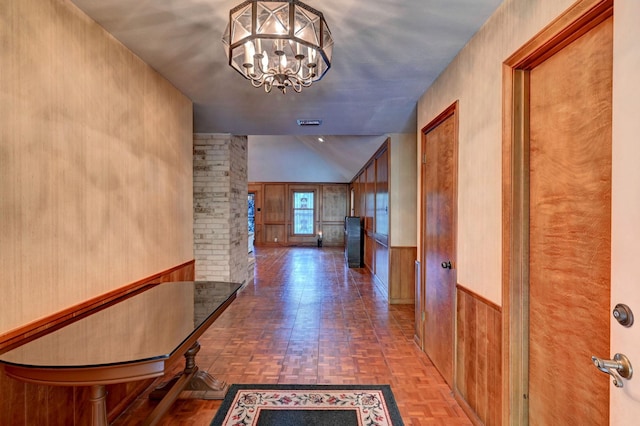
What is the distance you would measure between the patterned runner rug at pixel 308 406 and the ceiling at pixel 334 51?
234cm

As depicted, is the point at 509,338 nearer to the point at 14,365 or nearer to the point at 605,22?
the point at 605,22

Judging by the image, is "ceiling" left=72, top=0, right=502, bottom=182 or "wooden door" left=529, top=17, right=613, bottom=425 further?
"ceiling" left=72, top=0, right=502, bottom=182

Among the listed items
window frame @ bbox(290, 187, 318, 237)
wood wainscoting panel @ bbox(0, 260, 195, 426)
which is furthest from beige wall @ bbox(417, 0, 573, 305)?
window frame @ bbox(290, 187, 318, 237)

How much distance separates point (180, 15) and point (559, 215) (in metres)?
2.11

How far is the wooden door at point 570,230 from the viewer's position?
1.13 meters

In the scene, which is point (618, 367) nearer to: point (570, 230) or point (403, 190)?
point (570, 230)

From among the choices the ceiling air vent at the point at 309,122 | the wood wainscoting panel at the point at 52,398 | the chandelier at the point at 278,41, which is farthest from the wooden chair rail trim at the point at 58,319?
the ceiling air vent at the point at 309,122

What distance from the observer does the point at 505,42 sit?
5.38 ft

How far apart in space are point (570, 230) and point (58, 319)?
2.33 m

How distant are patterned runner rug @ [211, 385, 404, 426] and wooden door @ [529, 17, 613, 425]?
0.91 meters

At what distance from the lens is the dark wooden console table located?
1.13 metres

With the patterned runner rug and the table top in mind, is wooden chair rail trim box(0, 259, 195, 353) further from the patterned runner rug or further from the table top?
→ the patterned runner rug

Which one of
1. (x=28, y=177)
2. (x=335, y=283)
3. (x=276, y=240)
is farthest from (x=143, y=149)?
(x=276, y=240)

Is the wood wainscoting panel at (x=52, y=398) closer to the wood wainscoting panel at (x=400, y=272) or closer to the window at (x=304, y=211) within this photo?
the wood wainscoting panel at (x=400, y=272)
